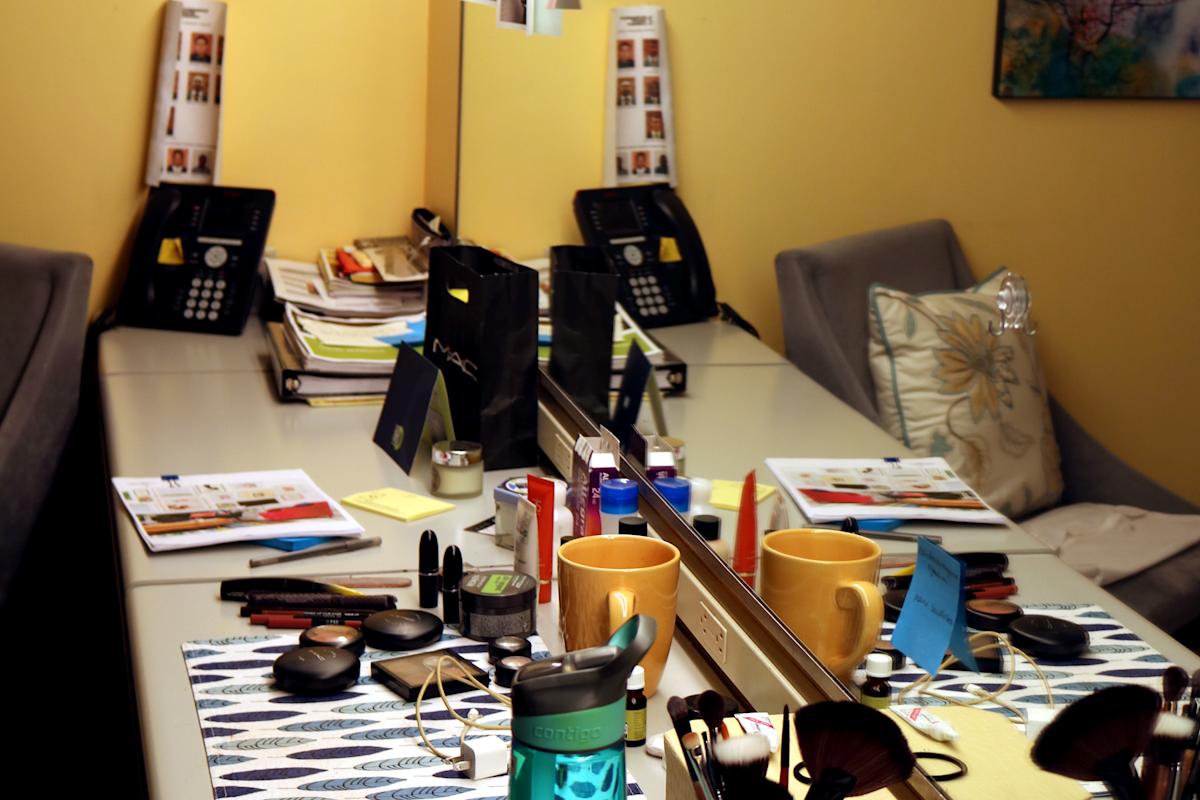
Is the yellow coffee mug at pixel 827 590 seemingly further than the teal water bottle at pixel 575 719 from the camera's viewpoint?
Yes

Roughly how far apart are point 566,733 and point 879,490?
0.43 m

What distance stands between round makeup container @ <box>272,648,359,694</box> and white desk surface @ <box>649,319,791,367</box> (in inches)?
21.8

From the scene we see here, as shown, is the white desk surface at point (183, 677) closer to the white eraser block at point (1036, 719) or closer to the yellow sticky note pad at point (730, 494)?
the yellow sticky note pad at point (730, 494)

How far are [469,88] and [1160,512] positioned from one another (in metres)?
2.10

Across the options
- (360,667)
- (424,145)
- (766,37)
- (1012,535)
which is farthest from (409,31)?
(1012,535)

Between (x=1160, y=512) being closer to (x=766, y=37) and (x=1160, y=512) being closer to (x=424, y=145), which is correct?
(x=766, y=37)

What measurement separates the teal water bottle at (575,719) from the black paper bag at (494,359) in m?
1.11

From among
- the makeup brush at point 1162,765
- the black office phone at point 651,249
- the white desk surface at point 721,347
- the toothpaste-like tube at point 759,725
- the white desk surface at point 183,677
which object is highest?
the black office phone at point 651,249

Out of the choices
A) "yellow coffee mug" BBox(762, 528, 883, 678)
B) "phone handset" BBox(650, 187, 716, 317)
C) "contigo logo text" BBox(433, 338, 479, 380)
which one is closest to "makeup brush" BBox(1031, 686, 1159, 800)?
"yellow coffee mug" BBox(762, 528, 883, 678)

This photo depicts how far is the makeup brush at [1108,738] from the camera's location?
2.48ft

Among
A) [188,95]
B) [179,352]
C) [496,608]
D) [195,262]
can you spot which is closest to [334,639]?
[496,608]

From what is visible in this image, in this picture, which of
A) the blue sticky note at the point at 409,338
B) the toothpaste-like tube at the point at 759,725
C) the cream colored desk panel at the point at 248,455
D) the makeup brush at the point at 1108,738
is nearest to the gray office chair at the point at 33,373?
the cream colored desk panel at the point at 248,455

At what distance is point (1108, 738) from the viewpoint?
0.76 meters

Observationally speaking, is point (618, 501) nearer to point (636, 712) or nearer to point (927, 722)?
point (636, 712)
